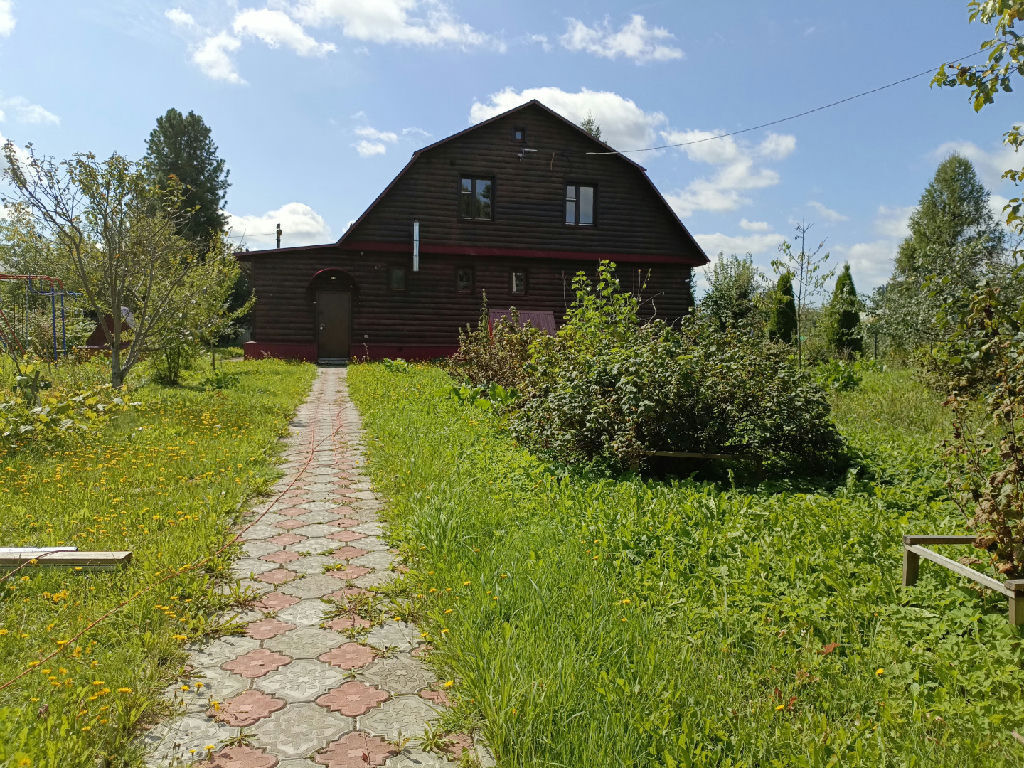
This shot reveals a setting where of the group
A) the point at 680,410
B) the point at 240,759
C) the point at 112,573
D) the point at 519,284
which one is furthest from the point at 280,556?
the point at 519,284

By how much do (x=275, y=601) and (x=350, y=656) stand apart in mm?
840

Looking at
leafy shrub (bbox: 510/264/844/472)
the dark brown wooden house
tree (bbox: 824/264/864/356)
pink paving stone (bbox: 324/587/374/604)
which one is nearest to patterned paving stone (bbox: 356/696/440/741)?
pink paving stone (bbox: 324/587/374/604)

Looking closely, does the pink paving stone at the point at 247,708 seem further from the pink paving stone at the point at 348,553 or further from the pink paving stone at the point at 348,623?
the pink paving stone at the point at 348,553

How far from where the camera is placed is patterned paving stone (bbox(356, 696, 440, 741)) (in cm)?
262

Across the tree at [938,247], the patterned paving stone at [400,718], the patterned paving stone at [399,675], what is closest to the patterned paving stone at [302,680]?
the patterned paving stone at [399,675]

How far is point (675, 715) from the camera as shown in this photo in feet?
8.50

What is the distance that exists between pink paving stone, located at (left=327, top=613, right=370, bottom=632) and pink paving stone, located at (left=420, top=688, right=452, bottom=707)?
0.70 meters

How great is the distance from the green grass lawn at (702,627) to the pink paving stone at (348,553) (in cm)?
30

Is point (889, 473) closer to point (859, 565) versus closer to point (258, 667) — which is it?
point (859, 565)

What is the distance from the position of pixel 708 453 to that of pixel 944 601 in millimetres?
3048

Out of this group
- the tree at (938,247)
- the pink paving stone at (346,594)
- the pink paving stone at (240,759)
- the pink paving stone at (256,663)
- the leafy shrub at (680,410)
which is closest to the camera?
the pink paving stone at (240,759)

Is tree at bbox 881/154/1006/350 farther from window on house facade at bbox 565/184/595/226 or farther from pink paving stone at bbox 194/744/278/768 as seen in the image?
pink paving stone at bbox 194/744/278/768

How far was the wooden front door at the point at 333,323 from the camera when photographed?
2147 centimetres

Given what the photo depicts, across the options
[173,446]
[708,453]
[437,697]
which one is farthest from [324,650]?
[173,446]
